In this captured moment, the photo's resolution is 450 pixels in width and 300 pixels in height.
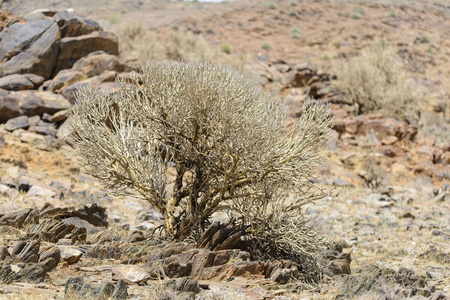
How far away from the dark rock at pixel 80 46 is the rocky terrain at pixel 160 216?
0.05 metres

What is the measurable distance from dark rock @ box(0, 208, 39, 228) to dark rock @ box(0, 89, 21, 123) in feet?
24.0

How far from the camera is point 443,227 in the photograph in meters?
9.59

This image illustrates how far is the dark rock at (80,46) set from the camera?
15875 millimetres

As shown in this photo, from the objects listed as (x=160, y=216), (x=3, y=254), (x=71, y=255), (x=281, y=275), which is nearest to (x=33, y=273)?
(x=3, y=254)

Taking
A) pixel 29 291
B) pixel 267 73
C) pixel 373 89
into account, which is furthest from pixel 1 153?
pixel 373 89

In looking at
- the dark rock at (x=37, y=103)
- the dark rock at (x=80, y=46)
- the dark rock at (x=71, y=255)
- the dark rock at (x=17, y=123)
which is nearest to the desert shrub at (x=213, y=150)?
the dark rock at (x=71, y=255)

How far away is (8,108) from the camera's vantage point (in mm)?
13039

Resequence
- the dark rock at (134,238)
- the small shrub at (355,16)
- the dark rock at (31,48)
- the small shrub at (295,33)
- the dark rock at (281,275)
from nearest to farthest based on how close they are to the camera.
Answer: the dark rock at (281,275), the dark rock at (134,238), the dark rock at (31,48), the small shrub at (295,33), the small shrub at (355,16)

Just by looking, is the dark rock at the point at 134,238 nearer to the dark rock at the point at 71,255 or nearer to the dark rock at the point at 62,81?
the dark rock at the point at 71,255

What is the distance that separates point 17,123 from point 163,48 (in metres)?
12.6

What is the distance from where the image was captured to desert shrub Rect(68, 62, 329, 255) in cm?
586

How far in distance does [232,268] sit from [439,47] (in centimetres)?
3583

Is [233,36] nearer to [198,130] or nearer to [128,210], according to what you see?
[128,210]

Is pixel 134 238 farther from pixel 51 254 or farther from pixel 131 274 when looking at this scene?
pixel 131 274
